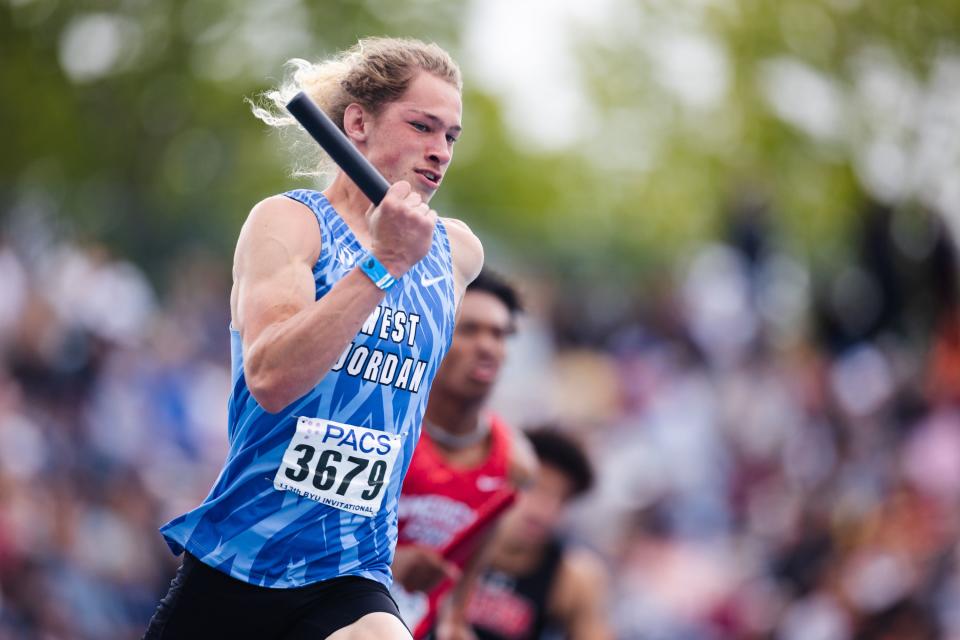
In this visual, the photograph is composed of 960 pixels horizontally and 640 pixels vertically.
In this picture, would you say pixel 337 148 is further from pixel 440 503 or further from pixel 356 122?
pixel 440 503

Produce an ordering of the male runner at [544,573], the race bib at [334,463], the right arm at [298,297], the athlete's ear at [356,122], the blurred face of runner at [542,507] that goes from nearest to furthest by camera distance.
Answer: the right arm at [298,297] < the race bib at [334,463] < the athlete's ear at [356,122] < the male runner at [544,573] < the blurred face of runner at [542,507]

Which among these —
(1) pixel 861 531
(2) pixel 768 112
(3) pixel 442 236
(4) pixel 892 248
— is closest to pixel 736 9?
(2) pixel 768 112

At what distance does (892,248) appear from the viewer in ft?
50.2

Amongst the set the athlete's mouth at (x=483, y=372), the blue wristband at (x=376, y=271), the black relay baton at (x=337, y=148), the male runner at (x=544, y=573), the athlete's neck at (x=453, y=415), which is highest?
the black relay baton at (x=337, y=148)

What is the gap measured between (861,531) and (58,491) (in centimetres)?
717

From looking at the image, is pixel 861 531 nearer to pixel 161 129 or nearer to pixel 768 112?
pixel 768 112

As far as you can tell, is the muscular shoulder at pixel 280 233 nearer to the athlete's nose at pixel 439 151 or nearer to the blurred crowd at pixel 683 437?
the athlete's nose at pixel 439 151

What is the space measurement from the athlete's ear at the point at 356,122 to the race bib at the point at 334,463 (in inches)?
35.9

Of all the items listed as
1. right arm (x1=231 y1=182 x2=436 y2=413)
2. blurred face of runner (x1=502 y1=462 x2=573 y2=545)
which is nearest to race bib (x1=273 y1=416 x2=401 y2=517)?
right arm (x1=231 y1=182 x2=436 y2=413)

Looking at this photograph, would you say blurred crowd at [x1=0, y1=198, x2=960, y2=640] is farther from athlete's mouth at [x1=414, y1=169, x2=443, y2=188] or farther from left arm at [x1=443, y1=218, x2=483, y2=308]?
athlete's mouth at [x1=414, y1=169, x2=443, y2=188]

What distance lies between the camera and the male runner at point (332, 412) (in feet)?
13.7

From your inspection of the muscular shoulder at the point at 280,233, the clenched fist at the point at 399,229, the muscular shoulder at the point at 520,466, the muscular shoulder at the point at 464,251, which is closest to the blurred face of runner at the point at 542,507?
the muscular shoulder at the point at 520,466

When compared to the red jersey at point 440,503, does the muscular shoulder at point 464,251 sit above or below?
above

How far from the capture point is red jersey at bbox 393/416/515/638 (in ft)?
20.9
